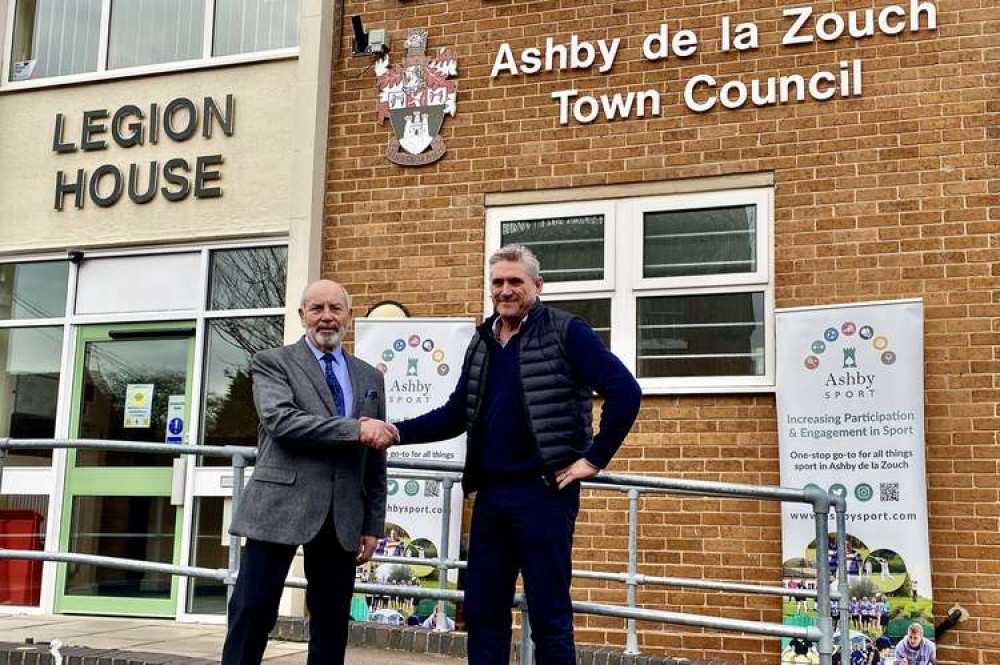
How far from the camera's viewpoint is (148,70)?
916cm

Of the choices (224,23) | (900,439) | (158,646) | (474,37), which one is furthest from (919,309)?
(224,23)


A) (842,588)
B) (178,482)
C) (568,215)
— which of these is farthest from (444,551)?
(178,482)

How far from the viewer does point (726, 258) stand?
7.65m

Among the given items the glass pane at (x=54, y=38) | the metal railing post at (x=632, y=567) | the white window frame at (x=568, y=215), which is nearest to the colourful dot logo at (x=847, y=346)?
the metal railing post at (x=632, y=567)

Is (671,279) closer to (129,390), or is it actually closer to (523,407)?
(523,407)

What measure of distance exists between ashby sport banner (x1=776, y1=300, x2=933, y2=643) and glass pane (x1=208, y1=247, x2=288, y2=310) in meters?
3.71

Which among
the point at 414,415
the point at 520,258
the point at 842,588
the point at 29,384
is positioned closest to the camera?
the point at 520,258

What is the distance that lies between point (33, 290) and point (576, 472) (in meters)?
6.83

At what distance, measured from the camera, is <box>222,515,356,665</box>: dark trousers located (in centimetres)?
416

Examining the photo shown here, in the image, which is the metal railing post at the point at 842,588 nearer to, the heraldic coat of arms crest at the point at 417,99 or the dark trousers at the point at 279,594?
the dark trousers at the point at 279,594

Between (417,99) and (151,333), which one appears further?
(151,333)

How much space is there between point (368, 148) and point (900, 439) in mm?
4206

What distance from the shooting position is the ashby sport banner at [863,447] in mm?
6688

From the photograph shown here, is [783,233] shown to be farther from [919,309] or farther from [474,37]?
[474,37]
